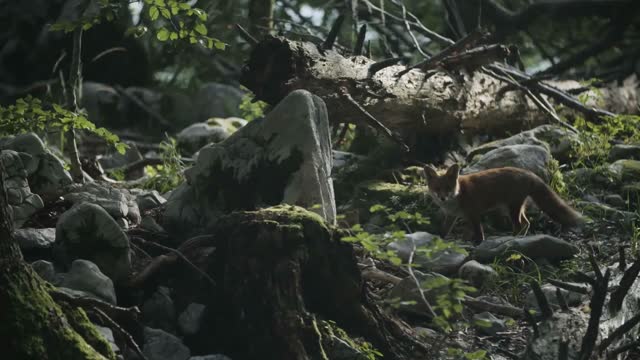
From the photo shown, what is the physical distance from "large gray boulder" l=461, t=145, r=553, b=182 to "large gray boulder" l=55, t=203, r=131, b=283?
4.34 metres

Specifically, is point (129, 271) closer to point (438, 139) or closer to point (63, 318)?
point (63, 318)

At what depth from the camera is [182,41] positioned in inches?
246

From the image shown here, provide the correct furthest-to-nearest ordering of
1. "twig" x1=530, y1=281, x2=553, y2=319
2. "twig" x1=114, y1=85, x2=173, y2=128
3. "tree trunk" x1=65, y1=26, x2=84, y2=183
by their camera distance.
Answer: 1. "twig" x1=114, y1=85, x2=173, y2=128
2. "tree trunk" x1=65, y1=26, x2=84, y2=183
3. "twig" x1=530, y1=281, x2=553, y2=319

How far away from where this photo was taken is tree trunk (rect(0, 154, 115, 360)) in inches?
133

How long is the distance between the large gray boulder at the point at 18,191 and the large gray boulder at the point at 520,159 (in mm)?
4569

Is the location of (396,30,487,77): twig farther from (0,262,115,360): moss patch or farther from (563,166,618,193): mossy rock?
(0,262,115,360): moss patch

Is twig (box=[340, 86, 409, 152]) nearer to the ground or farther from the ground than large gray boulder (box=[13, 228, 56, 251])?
farther from the ground

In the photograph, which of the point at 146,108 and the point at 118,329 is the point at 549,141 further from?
the point at 146,108

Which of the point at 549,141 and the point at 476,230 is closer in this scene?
the point at 476,230

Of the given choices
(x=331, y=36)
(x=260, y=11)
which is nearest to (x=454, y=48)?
(x=331, y=36)

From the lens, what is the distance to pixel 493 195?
7117mm

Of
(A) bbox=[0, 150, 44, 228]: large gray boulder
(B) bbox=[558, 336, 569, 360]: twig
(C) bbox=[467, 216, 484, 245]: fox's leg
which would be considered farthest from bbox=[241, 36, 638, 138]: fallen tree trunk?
(B) bbox=[558, 336, 569, 360]: twig

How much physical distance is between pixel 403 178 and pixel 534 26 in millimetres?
5374

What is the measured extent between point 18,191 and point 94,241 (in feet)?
2.77
